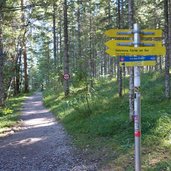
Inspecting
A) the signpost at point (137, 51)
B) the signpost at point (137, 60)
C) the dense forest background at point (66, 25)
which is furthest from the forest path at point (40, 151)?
the dense forest background at point (66, 25)

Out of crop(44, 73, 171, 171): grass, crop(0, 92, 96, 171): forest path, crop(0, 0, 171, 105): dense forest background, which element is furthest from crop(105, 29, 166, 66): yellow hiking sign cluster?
crop(0, 0, 171, 105): dense forest background

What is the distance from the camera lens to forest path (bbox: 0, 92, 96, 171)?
29.3ft

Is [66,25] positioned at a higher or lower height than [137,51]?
higher

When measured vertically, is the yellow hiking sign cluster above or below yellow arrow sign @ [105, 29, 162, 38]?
below

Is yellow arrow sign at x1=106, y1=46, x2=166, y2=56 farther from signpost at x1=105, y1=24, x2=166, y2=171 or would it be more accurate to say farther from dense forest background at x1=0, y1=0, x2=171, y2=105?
dense forest background at x1=0, y1=0, x2=171, y2=105

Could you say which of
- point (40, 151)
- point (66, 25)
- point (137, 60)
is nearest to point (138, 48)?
point (137, 60)

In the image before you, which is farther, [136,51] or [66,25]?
[66,25]

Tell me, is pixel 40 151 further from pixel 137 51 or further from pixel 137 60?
pixel 137 51

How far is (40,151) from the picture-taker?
10617 mm

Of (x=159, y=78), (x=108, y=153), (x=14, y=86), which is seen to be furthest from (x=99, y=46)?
(x=108, y=153)

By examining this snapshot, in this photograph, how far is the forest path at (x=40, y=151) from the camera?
8938mm

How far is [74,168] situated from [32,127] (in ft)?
25.0

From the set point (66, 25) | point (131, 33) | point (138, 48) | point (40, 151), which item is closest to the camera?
point (138, 48)

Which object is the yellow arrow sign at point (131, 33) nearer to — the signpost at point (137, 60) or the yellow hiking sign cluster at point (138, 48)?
the yellow hiking sign cluster at point (138, 48)
